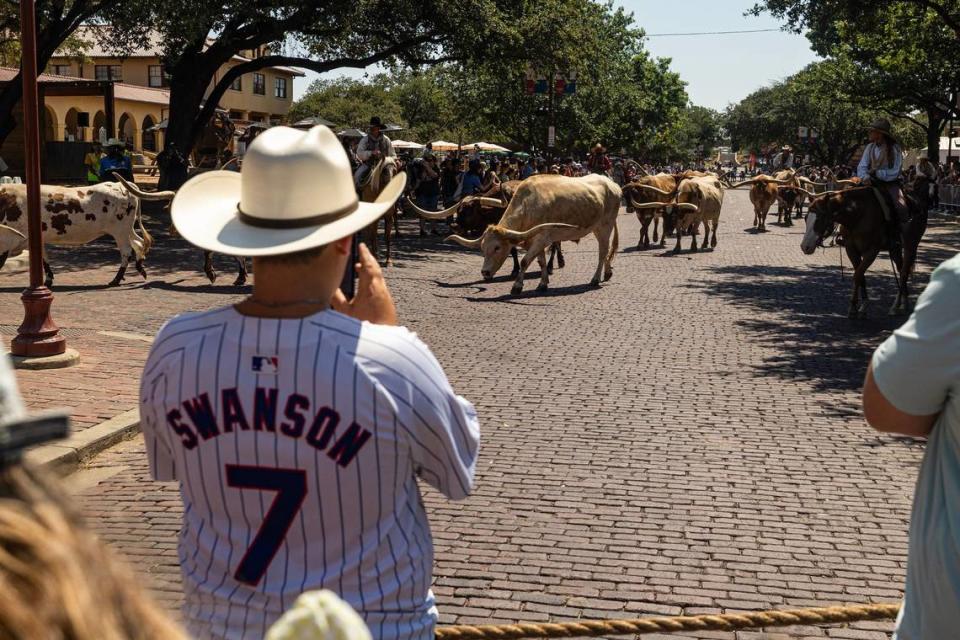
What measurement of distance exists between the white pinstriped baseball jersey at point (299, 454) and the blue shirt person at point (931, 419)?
37.7 inches

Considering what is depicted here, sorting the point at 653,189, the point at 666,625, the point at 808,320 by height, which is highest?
the point at 653,189

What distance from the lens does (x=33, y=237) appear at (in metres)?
9.84

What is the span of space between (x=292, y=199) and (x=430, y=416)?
1.75 feet

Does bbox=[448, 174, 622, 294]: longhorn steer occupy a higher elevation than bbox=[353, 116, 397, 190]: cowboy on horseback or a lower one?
lower

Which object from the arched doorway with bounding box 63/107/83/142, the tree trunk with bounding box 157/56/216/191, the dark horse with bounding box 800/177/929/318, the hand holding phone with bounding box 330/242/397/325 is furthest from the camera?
the arched doorway with bounding box 63/107/83/142

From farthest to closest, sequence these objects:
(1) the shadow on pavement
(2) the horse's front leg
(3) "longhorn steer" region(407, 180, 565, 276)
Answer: (3) "longhorn steer" region(407, 180, 565, 276) → (2) the horse's front leg → (1) the shadow on pavement

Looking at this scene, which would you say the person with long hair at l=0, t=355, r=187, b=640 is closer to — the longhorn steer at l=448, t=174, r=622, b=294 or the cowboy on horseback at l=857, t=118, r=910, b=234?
the cowboy on horseback at l=857, t=118, r=910, b=234

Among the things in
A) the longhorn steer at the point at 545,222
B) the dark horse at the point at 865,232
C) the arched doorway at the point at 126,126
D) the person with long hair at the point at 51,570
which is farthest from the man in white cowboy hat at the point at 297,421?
the arched doorway at the point at 126,126

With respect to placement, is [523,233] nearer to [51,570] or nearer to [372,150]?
[372,150]

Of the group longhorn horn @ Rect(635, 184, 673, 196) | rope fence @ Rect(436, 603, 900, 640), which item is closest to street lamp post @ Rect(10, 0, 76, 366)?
rope fence @ Rect(436, 603, 900, 640)

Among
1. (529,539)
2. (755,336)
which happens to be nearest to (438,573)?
(529,539)

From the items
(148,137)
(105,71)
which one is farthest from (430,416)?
(105,71)

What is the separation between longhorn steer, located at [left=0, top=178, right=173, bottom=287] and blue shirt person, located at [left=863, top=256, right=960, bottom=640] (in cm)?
1422

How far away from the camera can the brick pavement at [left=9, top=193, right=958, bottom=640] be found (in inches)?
211
